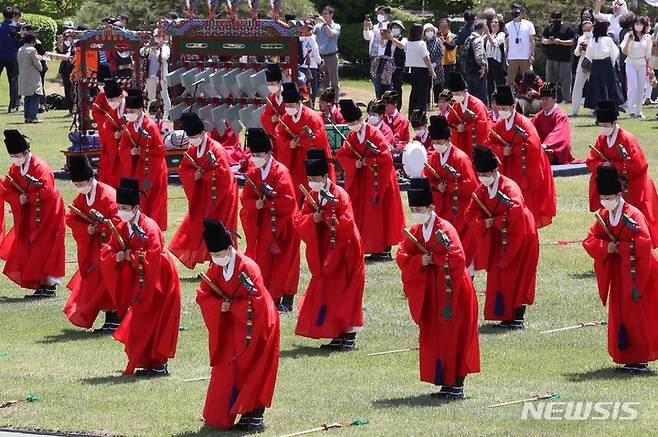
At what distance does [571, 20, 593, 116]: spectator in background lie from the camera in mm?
31516

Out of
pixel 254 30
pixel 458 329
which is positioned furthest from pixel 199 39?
pixel 458 329

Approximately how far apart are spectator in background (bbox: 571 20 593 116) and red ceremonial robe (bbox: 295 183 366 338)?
16.2 m

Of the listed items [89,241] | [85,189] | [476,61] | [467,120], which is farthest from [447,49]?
[85,189]

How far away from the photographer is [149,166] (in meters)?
20.8

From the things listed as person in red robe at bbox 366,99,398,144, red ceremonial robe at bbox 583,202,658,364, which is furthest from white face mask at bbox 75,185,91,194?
person in red robe at bbox 366,99,398,144

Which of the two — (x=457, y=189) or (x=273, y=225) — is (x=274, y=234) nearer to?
(x=273, y=225)

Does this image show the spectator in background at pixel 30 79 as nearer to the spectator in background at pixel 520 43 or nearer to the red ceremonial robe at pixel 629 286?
the spectator in background at pixel 520 43

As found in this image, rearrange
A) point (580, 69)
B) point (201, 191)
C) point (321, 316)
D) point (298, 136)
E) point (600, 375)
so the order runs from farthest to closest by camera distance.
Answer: point (580, 69) < point (298, 136) < point (201, 191) < point (321, 316) < point (600, 375)

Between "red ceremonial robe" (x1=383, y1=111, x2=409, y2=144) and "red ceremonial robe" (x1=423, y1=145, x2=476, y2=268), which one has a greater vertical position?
"red ceremonial robe" (x1=423, y1=145, x2=476, y2=268)

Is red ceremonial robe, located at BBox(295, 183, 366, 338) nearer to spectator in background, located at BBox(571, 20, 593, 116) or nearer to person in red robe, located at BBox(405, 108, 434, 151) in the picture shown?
person in red robe, located at BBox(405, 108, 434, 151)

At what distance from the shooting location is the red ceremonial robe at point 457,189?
60.4 feet

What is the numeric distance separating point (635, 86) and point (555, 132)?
6.54 m

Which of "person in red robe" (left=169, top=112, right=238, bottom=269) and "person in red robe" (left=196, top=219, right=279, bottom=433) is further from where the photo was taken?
"person in red robe" (left=169, top=112, right=238, bottom=269)

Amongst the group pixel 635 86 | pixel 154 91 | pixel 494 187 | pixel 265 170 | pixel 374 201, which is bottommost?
pixel 154 91
